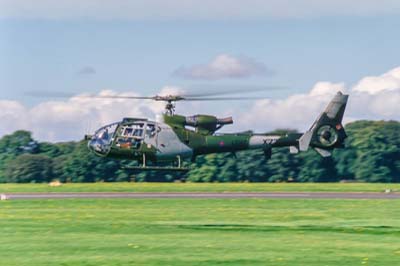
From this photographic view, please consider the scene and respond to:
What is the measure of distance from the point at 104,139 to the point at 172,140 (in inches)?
141

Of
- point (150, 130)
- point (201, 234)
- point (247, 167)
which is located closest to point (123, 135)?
point (150, 130)

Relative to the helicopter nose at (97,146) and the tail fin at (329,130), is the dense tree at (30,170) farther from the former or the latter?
the helicopter nose at (97,146)

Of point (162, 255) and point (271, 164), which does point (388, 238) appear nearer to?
point (162, 255)

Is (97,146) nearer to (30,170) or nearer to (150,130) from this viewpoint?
(150,130)

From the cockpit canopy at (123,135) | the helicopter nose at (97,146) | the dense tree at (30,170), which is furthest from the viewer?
the dense tree at (30,170)

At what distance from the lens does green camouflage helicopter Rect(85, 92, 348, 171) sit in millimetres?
59688

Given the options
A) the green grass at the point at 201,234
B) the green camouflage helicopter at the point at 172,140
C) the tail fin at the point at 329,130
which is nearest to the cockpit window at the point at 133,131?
the green camouflage helicopter at the point at 172,140

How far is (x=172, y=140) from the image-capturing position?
60.8 meters

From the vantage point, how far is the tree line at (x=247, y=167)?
108 meters

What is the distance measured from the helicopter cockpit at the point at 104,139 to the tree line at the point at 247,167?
1710 inches

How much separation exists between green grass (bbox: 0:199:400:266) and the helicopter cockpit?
26.5ft

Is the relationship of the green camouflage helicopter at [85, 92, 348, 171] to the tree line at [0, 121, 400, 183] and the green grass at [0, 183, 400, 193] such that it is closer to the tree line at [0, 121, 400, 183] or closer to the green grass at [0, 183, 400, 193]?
the green grass at [0, 183, 400, 193]

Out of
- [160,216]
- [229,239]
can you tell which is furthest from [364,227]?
[160,216]

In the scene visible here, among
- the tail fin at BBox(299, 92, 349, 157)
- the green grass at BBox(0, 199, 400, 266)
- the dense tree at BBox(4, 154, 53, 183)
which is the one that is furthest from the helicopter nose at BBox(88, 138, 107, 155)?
the dense tree at BBox(4, 154, 53, 183)
